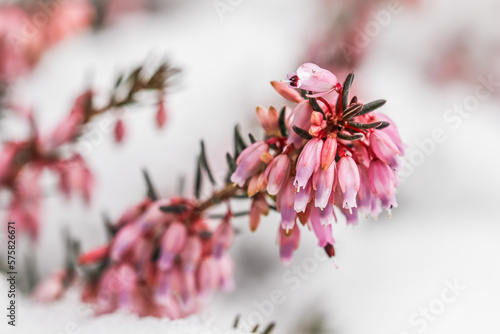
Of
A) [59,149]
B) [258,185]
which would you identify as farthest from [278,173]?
[59,149]

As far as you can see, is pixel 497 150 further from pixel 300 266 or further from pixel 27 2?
pixel 27 2

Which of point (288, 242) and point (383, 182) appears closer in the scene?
point (383, 182)

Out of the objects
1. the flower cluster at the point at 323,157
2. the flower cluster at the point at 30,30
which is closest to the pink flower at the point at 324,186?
the flower cluster at the point at 323,157

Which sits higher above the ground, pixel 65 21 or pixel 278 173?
pixel 65 21

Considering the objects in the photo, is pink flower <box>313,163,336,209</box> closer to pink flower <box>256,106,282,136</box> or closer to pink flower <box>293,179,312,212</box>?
pink flower <box>293,179,312,212</box>

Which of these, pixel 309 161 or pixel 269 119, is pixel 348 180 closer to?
pixel 309 161

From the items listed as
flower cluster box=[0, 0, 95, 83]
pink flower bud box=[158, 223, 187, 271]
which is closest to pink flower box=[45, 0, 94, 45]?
flower cluster box=[0, 0, 95, 83]
